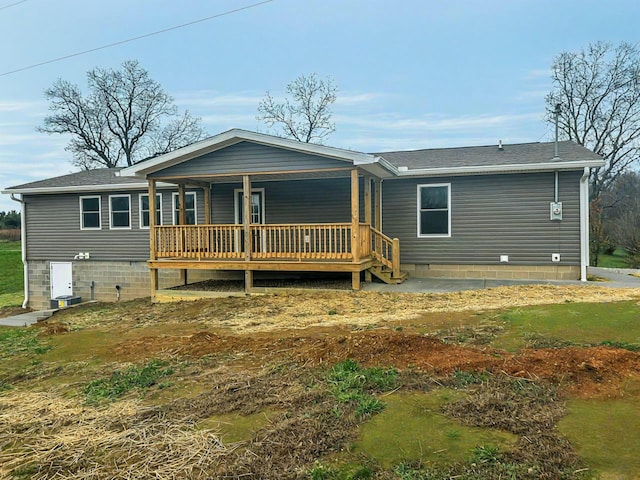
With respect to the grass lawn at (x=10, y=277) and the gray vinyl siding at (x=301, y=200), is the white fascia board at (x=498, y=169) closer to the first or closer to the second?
A: the gray vinyl siding at (x=301, y=200)

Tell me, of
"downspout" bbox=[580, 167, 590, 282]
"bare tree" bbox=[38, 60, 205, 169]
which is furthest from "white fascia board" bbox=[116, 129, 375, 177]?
"bare tree" bbox=[38, 60, 205, 169]

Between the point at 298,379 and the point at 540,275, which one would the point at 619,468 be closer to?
the point at 298,379

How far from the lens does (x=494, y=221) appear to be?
1201cm

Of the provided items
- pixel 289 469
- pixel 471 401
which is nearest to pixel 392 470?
pixel 289 469

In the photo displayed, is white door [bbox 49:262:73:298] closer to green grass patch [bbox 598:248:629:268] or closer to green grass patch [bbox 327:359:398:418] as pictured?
green grass patch [bbox 327:359:398:418]

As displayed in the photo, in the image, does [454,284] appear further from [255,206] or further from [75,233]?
[75,233]

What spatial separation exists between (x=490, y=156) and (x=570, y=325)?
24.3ft

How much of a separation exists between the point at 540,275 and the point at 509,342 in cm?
700

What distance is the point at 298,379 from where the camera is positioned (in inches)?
177

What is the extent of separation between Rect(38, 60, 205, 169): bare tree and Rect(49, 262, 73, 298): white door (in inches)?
847

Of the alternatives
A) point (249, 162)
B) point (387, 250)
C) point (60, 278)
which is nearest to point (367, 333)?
point (387, 250)

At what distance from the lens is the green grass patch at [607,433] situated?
2.70 meters

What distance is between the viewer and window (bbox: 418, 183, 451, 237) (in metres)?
12.4

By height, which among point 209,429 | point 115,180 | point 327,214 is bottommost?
point 209,429
